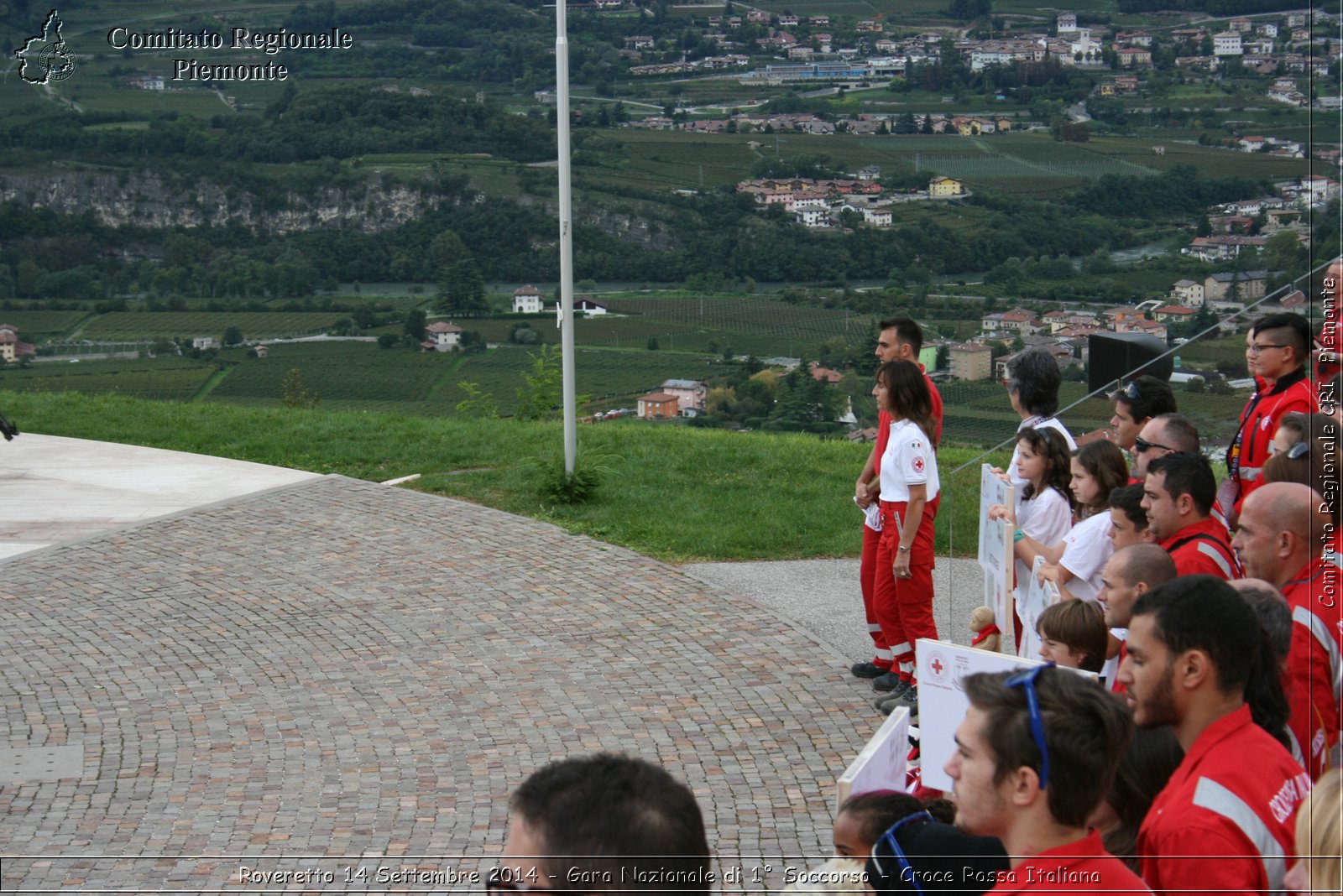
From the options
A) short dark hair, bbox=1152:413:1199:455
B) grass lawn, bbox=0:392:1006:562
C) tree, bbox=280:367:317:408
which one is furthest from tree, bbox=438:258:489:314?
short dark hair, bbox=1152:413:1199:455

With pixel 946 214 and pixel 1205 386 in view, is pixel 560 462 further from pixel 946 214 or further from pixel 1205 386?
pixel 946 214

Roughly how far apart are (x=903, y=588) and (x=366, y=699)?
3392 mm

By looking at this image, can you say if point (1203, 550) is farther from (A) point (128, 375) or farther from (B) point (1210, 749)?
(A) point (128, 375)

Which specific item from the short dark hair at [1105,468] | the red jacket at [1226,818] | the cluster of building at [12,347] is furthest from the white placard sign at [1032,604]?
the cluster of building at [12,347]

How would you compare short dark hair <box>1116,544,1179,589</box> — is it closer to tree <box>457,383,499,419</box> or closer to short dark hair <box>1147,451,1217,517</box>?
short dark hair <box>1147,451,1217,517</box>

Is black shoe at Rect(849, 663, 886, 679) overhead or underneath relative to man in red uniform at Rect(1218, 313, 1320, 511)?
underneath

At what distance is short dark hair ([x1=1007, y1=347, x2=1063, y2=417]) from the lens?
24.8 ft

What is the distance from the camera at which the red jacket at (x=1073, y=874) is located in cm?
299

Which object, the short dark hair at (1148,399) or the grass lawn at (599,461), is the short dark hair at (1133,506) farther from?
the grass lawn at (599,461)

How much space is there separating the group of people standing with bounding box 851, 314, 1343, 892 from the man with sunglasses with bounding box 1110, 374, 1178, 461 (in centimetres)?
1

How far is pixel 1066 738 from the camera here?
3.09 m

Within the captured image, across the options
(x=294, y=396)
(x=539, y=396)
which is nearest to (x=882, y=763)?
(x=539, y=396)

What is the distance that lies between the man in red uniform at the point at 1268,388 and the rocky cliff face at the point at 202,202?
41916 mm

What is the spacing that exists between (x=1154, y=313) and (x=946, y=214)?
2806 cm
